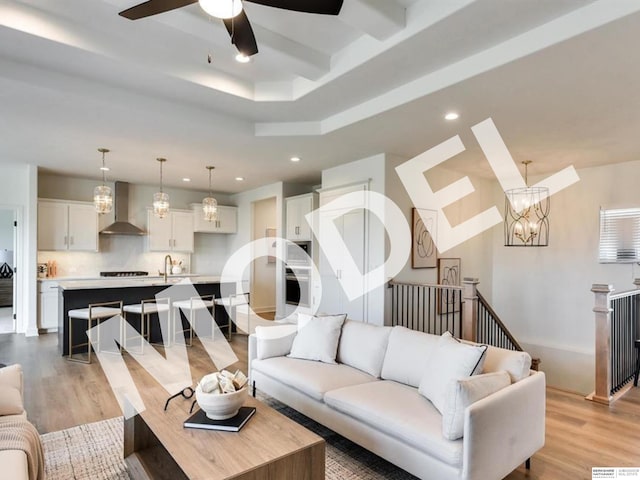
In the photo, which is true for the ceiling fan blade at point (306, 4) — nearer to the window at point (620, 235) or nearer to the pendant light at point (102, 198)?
the pendant light at point (102, 198)

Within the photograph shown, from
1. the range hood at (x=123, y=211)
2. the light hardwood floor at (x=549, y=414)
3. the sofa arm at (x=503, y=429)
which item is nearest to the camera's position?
the sofa arm at (x=503, y=429)

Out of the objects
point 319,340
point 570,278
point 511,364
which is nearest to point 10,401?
point 319,340

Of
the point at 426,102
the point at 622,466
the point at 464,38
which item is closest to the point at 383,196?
the point at 426,102

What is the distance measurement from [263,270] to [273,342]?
16.4ft

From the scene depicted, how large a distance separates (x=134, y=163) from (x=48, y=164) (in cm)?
144

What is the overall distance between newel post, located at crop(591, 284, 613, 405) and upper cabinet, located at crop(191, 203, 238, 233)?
6.41m

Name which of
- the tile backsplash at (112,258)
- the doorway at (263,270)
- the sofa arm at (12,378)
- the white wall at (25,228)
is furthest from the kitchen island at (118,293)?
the sofa arm at (12,378)

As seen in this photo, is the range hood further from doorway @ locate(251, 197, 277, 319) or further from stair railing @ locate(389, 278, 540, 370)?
stair railing @ locate(389, 278, 540, 370)

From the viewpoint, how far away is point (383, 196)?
506 centimetres

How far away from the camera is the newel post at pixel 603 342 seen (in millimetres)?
3582

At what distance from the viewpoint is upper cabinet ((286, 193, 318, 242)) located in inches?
262

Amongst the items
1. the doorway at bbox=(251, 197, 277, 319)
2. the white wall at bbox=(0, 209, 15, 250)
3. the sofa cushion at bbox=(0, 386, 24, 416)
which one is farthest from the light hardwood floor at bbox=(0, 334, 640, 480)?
the white wall at bbox=(0, 209, 15, 250)

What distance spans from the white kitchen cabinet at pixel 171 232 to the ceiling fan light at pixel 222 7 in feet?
20.8

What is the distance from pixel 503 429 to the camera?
6.83ft
